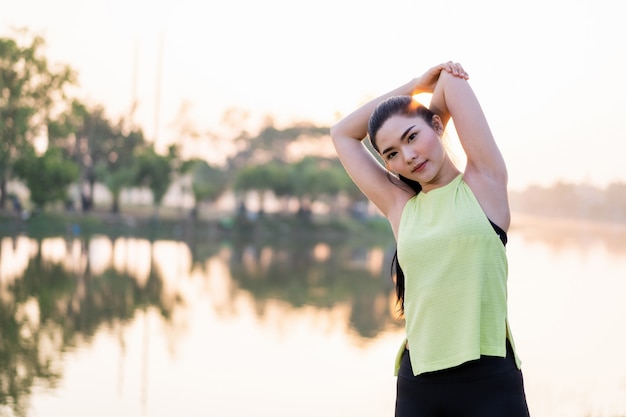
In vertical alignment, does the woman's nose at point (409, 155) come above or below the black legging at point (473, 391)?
above

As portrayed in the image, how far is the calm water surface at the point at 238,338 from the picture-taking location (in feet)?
19.7

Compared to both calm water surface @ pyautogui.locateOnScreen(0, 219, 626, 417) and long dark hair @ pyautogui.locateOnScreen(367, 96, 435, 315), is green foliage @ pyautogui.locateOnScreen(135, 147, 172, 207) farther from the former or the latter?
long dark hair @ pyautogui.locateOnScreen(367, 96, 435, 315)

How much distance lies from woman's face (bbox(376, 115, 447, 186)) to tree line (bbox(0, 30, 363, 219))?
77.4 feet

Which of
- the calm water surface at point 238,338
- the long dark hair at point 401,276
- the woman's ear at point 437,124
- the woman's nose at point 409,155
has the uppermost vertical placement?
the woman's ear at point 437,124

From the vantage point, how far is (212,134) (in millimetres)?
39562

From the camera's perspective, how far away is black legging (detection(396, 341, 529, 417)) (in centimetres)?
144

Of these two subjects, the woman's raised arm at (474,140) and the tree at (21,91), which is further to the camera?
the tree at (21,91)

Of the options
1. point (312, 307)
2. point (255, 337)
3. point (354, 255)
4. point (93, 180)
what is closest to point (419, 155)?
point (255, 337)

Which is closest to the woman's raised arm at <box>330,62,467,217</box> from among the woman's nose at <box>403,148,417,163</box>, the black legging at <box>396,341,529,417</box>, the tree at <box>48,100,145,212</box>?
the woman's nose at <box>403,148,417,163</box>

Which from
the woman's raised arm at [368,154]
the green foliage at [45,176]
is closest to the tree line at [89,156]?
the green foliage at [45,176]

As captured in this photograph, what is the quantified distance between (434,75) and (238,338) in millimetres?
7272

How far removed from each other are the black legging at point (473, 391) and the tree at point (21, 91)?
24.6 meters

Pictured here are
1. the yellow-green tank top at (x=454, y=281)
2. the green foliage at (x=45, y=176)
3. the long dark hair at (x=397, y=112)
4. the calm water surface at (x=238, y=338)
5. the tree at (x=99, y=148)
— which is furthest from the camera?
the tree at (x=99, y=148)

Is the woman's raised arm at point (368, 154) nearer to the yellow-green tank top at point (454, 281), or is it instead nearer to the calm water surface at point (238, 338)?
the yellow-green tank top at point (454, 281)
